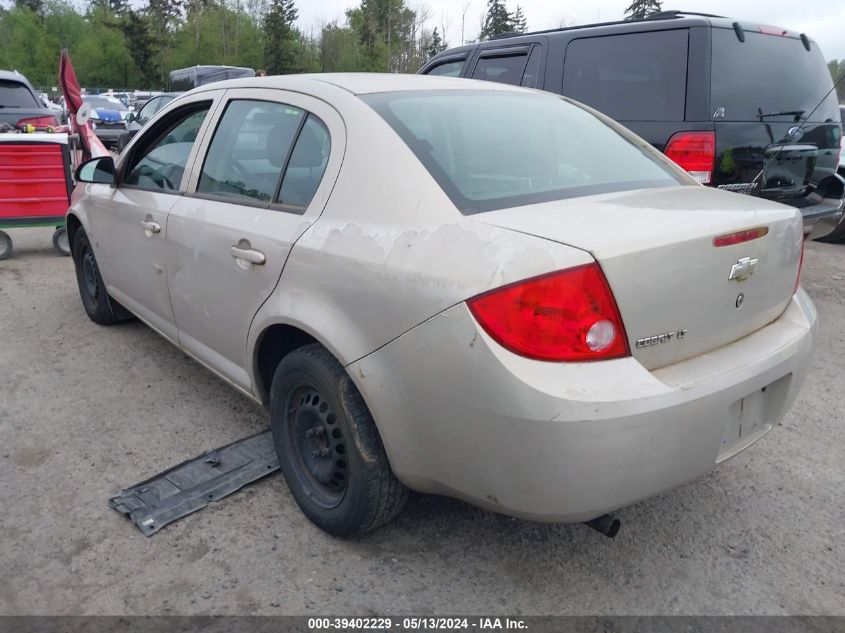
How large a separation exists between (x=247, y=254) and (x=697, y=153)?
10.6 feet

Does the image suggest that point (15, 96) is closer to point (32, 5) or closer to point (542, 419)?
point (542, 419)

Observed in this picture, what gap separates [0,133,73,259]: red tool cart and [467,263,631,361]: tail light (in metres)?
6.45

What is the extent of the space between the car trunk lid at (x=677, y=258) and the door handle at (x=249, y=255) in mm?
947

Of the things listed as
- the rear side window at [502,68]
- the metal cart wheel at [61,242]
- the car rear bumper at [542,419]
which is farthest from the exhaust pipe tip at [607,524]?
the metal cart wheel at [61,242]

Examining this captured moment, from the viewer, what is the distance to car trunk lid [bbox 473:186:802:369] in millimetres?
2010

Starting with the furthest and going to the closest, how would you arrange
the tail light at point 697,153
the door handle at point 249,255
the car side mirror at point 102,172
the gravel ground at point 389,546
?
the tail light at point 697,153
the car side mirror at point 102,172
the door handle at point 249,255
the gravel ground at point 389,546

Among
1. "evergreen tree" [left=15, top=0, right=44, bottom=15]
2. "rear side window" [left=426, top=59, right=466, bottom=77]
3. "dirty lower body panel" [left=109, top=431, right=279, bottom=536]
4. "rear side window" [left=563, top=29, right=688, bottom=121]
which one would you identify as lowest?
"dirty lower body panel" [left=109, top=431, right=279, bottom=536]

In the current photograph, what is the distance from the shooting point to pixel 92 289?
4.98 metres

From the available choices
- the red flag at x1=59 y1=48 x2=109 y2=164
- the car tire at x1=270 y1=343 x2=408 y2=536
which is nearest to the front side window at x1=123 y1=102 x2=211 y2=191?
the car tire at x1=270 y1=343 x2=408 y2=536

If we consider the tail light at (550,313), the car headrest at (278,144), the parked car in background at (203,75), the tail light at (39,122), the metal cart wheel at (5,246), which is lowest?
the metal cart wheel at (5,246)

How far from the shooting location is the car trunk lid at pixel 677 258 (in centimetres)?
201

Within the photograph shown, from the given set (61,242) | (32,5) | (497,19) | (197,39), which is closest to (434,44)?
(497,19)

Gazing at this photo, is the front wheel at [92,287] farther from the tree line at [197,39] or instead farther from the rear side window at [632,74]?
the tree line at [197,39]

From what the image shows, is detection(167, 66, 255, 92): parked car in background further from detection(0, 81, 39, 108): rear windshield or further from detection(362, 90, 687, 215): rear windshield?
detection(362, 90, 687, 215): rear windshield
